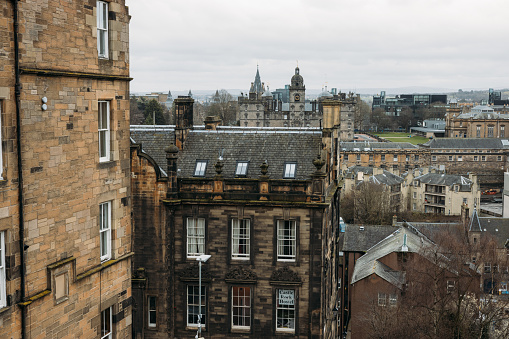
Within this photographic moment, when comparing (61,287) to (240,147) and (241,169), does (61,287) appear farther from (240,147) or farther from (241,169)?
(240,147)

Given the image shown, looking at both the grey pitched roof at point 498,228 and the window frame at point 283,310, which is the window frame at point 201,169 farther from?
the grey pitched roof at point 498,228

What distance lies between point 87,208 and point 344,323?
40740 millimetres

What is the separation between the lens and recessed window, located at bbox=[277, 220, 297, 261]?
27078 millimetres

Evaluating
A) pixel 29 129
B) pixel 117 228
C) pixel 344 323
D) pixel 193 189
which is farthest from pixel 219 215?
pixel 344 323

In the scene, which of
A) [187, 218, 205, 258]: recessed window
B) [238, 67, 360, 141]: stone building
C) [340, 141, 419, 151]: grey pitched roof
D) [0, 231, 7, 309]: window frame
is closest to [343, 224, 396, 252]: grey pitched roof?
[187, 218, 205, 258]: recessed window

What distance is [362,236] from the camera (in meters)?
60.5

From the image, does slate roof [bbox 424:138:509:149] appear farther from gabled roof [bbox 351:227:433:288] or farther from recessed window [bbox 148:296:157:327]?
recessed window [bbox 148:296:157:327]

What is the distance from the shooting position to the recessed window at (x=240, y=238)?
27.4m

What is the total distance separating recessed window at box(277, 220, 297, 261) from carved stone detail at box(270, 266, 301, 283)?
518 millimetres

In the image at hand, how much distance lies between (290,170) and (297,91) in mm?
97310

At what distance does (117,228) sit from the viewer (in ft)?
57.0

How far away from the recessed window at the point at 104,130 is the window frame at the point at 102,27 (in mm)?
1443

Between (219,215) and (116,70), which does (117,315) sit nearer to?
(116,70)

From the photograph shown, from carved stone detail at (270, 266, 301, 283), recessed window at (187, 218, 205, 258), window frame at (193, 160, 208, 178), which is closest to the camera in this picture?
carved stone detail at (270, 266, 301, 283)
